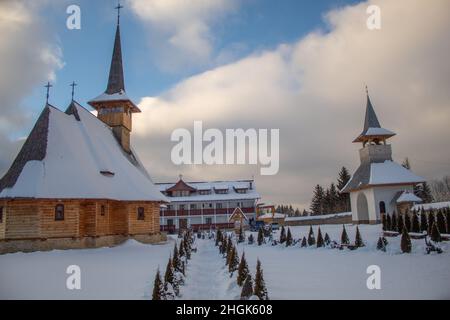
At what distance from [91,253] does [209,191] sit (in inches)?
1512

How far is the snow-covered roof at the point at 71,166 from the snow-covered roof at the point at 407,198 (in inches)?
874

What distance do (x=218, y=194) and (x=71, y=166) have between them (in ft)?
121

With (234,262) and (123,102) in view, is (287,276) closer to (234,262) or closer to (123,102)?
(234,262)

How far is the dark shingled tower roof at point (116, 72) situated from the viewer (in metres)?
33.4

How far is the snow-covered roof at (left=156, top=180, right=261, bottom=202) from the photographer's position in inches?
2142

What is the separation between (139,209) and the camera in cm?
2511

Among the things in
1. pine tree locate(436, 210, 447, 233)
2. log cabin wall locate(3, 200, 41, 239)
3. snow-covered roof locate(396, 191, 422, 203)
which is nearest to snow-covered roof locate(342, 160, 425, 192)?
snow-covered roof locate(396, 191, 422, 203)

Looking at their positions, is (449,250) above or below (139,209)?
below

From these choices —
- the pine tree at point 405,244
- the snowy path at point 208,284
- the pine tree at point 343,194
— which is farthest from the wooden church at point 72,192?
the pine tree at point 343,194

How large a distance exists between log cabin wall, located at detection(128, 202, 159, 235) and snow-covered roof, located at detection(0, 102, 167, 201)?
0.91 metres

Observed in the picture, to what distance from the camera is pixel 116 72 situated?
113ft

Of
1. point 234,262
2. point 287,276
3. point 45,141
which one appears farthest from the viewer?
point 45,141
